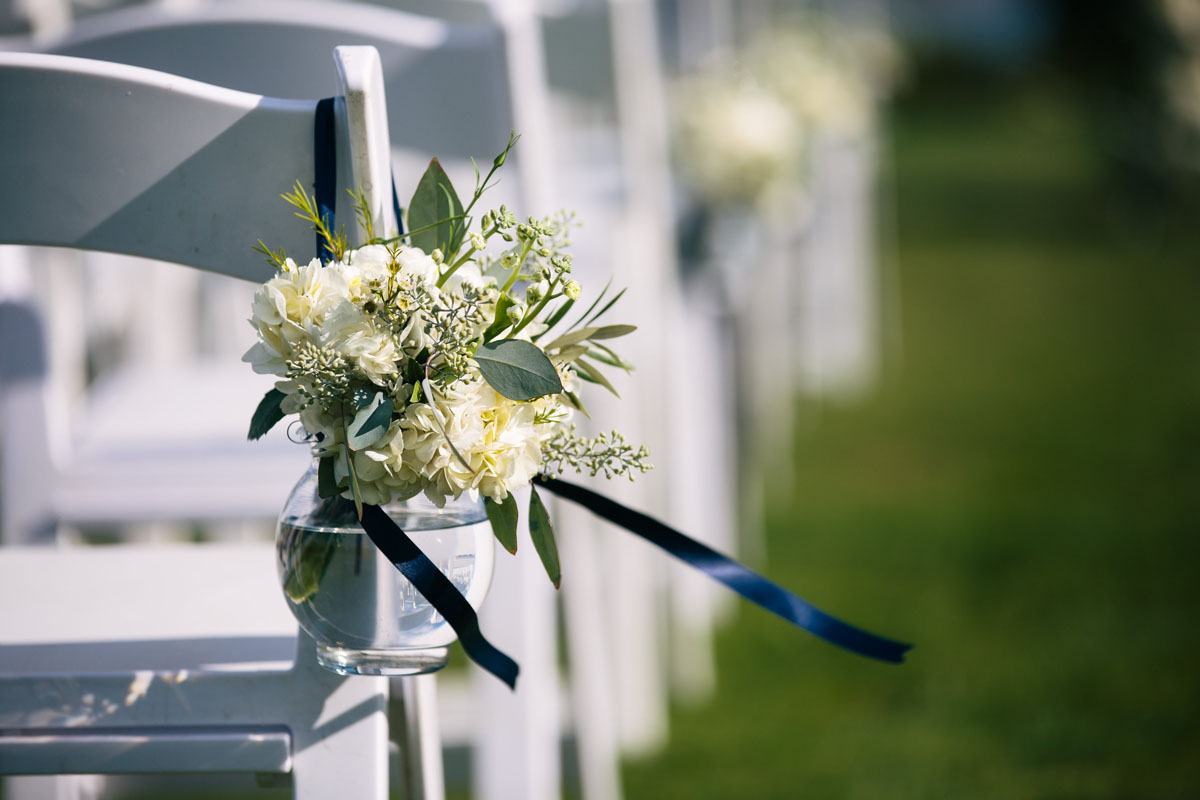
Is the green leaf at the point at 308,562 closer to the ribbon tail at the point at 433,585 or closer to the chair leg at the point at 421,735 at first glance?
the ribbon tail at the point at 433,585

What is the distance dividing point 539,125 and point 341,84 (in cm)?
58

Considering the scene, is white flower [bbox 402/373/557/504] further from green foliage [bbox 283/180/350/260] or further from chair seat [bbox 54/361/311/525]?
chair seat [bbox 54/361/311/525]

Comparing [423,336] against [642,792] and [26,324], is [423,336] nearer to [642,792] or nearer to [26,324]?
[26,324]

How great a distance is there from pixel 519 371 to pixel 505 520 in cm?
10

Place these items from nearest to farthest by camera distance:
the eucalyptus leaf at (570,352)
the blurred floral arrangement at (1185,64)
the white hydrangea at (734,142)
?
1. the eucalyptus leaf at (570,352)
2. the white hydrangea at (734,142)
3. the blurred floral arrangement at (1185,64)

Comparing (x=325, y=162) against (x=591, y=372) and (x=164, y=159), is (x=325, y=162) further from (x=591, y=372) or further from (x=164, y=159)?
(x=591, y=372)

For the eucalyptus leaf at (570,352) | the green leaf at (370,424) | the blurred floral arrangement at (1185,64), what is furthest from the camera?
the blurred floral arrangement at (1185,64)

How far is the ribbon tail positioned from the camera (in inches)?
29.1

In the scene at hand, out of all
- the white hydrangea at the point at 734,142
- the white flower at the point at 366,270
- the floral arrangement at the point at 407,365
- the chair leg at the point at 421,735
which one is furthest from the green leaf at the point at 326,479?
the white hydrangea at the point at 734,142

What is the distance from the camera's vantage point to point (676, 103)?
2994mm

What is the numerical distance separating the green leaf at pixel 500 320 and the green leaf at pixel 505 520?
10cm

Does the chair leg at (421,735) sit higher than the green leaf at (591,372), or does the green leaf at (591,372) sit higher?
the green leaf at (591,372)

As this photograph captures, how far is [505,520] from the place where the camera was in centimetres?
77

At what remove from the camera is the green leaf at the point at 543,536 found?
0.78 metres
